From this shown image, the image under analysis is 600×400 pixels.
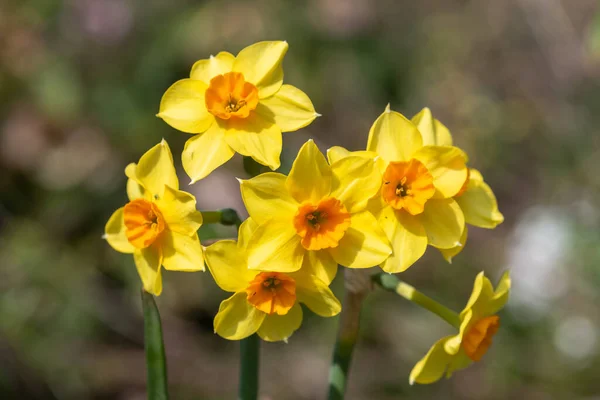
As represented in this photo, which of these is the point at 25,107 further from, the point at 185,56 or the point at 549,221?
the point at 549,221

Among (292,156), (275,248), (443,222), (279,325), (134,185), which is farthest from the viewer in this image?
(292,156)

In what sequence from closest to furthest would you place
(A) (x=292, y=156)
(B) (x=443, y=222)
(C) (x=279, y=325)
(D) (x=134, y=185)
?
(C) (x=279, y=325)
(B) (x=443, y=222)
(D) (x=134, y=185)
(A) (x=292, y=156)

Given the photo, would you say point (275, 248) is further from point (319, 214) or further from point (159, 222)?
point (159, 222)

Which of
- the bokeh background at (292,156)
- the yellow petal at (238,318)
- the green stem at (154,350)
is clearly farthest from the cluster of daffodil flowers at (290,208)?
the bokeh background at (292,156)

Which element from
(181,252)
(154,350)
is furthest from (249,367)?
(181,252)

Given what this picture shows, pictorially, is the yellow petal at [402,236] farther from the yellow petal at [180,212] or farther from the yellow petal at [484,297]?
the yellow petal at [180,212]

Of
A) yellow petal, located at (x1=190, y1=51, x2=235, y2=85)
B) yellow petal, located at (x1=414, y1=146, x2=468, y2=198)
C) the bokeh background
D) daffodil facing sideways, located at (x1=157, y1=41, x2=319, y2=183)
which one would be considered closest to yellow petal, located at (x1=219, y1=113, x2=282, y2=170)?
daffodil facing sideways, located at (x1=157, y1=41, x2=319, y2=183)
